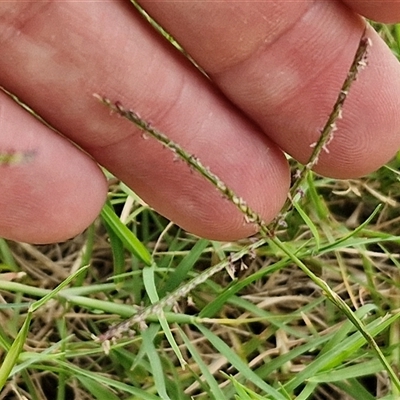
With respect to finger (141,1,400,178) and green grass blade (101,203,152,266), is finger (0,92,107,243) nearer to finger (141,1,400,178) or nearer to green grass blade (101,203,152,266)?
green grass blade (101,203,152,266)

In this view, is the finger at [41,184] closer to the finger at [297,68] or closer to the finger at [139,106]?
the finger at [139,106]

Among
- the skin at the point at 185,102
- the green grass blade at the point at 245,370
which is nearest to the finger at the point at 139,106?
the skin at the point at 185,102

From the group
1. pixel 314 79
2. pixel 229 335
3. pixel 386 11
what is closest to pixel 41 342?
pixel 229 335

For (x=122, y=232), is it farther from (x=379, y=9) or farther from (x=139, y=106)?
(x=379, y=9)

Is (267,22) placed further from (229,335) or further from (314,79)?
(229,335)

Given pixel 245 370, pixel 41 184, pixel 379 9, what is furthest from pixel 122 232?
pixel 379 9

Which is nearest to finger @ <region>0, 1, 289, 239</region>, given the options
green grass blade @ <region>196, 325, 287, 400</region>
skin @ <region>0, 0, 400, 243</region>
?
skin @ <region>0, 0, 400, 243</region>
